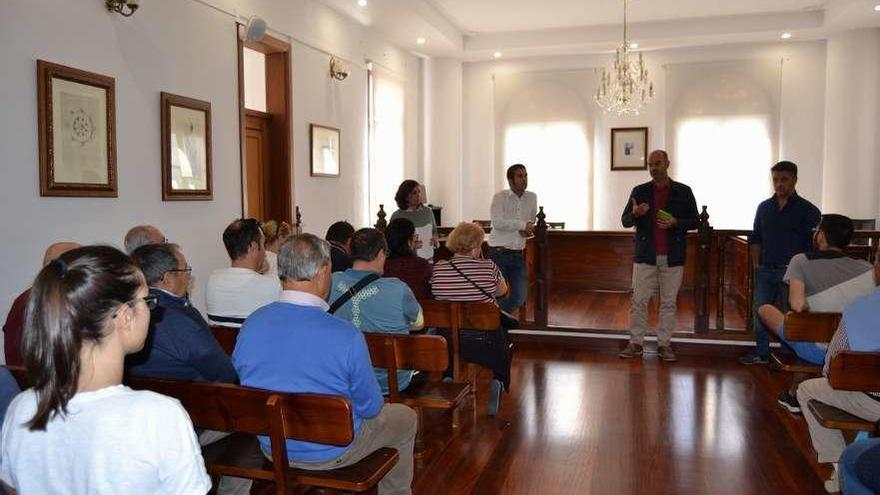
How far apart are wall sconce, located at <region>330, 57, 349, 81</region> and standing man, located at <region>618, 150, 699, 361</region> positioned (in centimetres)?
338

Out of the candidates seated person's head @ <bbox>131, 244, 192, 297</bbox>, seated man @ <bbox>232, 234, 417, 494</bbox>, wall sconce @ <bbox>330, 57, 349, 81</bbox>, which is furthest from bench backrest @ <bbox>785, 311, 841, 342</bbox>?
wall sconce @ <bbox>330, 57, 349, 81</bbox>

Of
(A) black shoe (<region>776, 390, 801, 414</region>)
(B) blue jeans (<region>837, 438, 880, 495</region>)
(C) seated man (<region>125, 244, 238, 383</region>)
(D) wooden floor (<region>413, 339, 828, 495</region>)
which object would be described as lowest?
(D) wooden floor (<region>413, 339, 828, 495</region>)

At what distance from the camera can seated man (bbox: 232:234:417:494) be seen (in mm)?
2107

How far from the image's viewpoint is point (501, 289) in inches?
159

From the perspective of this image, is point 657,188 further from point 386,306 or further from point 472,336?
point 386,306

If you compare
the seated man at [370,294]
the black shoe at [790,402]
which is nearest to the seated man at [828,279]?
the black shoe at [790,402]

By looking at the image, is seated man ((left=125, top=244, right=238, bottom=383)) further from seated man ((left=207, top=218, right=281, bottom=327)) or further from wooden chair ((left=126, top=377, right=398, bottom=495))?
seated man ((left=207, top=218, right=281, bottom=327))

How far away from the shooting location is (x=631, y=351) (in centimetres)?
546

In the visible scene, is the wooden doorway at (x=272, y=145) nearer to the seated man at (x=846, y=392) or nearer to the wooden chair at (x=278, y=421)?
the wooden chair at (x=278, y=421)

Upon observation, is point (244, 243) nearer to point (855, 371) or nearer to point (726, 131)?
point (855, 371)

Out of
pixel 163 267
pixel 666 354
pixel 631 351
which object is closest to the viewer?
pixel 163 267

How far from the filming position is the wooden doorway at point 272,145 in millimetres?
6234

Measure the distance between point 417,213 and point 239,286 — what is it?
2616 mm

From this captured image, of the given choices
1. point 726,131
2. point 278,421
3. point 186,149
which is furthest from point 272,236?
point 726,131
